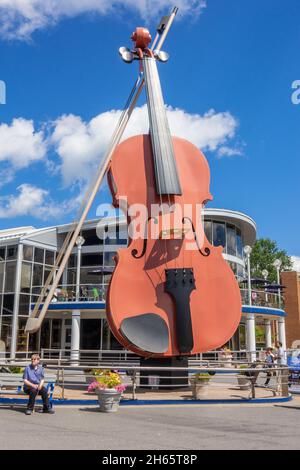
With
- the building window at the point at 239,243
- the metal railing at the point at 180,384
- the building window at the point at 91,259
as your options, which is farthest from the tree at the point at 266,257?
the metal railing at the point at 180,384

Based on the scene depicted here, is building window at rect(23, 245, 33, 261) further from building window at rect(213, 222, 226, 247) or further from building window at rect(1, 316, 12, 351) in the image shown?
building window at rect(213, 222, 226, 247)

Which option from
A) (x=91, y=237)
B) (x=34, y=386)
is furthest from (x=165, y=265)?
(x=91, y=237)

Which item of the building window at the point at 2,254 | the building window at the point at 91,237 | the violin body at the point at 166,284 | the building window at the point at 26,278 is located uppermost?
the building window at the point at 91,237

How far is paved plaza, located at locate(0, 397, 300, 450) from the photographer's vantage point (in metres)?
6.43

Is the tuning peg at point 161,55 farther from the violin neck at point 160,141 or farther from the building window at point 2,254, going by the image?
the building window at point 2,254

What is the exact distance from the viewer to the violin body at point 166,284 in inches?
434

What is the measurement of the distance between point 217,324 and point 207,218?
21.4 m

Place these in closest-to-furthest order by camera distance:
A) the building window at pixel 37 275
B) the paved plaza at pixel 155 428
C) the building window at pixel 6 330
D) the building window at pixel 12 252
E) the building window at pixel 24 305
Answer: the paved plaza at pixel 155 428 → the building window at pixel 6 330 → the building window at pixel 24 305 → the building window at pixel 12 252 → the building window at pixel 37 275

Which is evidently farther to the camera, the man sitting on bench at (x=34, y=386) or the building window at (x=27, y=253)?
the building window at (x=27, y=253)

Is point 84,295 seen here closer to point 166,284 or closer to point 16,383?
point 16,383

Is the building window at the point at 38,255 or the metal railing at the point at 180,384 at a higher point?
the building window at the point at 38,255

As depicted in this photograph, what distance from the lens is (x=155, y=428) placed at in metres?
7.82

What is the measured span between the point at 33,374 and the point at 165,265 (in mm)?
3734

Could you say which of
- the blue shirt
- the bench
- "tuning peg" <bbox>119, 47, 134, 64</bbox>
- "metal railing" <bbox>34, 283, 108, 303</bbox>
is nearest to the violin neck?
"tuning peg" <bbox>119, 47, 134, 64</bbox>
